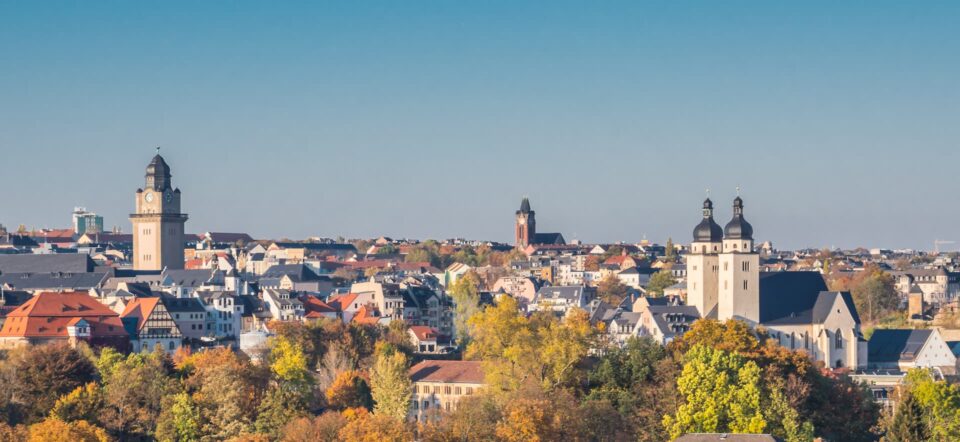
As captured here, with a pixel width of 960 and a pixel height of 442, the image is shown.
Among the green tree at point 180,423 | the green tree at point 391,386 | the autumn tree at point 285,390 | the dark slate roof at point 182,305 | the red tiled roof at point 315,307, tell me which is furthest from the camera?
the red tiled roof at point 315,307

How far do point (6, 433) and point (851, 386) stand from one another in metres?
32.0

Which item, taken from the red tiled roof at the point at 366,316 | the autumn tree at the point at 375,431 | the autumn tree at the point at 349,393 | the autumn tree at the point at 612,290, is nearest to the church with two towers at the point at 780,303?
the red tiled roof at the point at 366,316

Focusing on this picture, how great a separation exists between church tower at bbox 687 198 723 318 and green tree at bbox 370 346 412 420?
25.9m

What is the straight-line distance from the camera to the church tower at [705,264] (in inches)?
4031

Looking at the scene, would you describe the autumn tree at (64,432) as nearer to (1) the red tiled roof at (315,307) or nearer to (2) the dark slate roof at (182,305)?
(2) the dark slate roof at (182,305)

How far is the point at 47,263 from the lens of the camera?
129 m

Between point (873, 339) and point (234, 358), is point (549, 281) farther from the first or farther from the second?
point (234, 358)

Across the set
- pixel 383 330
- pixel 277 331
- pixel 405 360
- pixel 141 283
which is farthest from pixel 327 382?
pixel 141 283

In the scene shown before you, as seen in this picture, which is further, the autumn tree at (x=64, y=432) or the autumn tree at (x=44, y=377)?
the autumn tree at (x=44, y=377)

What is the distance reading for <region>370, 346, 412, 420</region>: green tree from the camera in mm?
74375

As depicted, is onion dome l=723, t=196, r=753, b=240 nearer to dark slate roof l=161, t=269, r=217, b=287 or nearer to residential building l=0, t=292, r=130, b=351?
residential building l=0, t=292, r=130, b=351

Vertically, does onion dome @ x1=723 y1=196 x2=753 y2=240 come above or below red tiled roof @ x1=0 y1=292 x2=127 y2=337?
above

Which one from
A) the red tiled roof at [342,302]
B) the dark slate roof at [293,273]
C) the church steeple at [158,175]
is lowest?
the red tiled roof at [342,302]

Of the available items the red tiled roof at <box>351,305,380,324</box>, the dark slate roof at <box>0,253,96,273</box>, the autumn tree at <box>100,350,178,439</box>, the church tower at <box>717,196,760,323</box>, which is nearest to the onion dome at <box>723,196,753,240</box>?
the church tower at <box>717,196,760,323</box>
